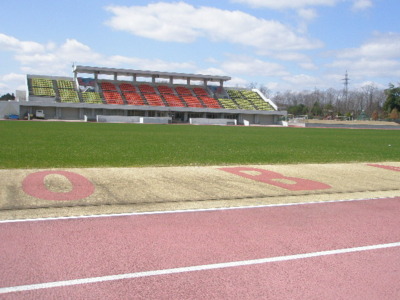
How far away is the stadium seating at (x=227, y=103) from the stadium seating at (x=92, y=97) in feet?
80.7

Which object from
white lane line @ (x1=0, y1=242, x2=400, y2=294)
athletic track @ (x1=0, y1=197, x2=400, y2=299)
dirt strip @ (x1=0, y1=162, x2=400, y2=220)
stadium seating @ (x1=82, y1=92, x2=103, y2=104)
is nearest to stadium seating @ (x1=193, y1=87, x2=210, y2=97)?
stadium seating @ (x1=82, y1=92, x2=103, y2=104)

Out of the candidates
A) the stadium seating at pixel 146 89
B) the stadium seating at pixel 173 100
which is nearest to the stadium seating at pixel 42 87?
the stadium seating at pixel 146 89

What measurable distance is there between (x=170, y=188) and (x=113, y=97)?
66.0m

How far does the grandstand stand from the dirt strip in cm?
5621

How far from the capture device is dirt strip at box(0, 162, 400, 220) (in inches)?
323

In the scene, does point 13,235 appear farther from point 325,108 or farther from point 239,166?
point 325,108

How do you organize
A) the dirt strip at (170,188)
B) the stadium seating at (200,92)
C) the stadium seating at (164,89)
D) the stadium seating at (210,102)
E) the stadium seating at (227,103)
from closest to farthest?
the dirt strip at (170,188), the stadium seating at (210,102), the stadium seating at (164,89), the stadium seating at (227,103), the stadium seating at (200,92)

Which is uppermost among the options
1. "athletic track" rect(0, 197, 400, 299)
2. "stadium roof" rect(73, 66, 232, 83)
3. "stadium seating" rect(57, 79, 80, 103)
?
"stadium roof" rect(73, 66, 232, 83)

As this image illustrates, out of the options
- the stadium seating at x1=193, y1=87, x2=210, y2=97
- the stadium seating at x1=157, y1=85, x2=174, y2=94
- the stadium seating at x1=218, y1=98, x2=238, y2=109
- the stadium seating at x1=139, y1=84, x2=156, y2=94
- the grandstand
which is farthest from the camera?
the stadium seating at x1=193, y1=87, x2=210, y2=97

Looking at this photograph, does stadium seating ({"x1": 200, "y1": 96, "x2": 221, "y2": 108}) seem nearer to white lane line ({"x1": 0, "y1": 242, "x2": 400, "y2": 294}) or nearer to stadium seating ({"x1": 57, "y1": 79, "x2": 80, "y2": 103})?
stadium seating ({"x1": 57, "y1": 79, "x2": 80, "y2": 103})

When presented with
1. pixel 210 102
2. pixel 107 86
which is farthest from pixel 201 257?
pixel 210 102

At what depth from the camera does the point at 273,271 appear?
5109 mm

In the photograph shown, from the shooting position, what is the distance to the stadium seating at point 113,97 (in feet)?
237

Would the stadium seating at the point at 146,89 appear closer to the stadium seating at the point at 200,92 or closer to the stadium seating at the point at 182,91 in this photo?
the stadium seating at the point at 182,91
